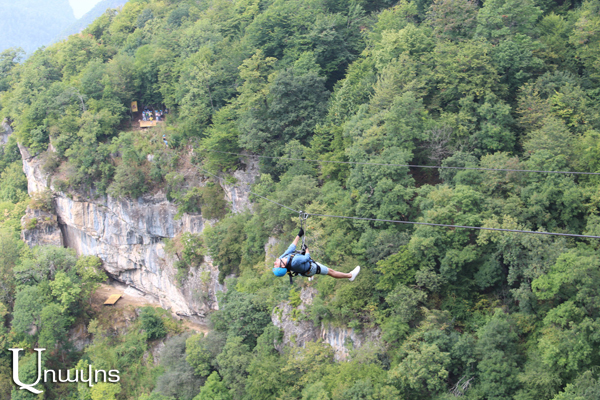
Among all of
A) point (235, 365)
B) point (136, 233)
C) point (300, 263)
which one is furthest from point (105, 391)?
point (300, 263)

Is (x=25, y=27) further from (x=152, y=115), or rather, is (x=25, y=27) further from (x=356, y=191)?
(x=356, y=191)

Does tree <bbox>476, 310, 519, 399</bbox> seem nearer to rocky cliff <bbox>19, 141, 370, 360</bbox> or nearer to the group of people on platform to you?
rocky cliff <bbox>19, 141, 370, 360</bbox>

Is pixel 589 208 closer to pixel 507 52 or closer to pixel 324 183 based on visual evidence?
pixel 507 52

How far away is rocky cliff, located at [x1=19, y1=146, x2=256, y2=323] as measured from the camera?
3434 cm

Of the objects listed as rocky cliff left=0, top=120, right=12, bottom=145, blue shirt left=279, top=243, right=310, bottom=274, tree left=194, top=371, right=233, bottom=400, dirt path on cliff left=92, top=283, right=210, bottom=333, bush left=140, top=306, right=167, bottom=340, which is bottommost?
dirt path on cliff left=92, top=283, right=210, bottom=333

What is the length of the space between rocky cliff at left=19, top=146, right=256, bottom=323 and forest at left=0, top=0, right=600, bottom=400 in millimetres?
1106

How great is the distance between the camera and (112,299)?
38.7 m

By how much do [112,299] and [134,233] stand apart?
18.0 feet

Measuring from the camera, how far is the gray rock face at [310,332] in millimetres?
21292

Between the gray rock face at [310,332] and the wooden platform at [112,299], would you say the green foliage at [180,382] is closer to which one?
the gray rock face at [310,332]

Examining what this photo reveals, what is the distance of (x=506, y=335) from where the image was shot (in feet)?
58.1

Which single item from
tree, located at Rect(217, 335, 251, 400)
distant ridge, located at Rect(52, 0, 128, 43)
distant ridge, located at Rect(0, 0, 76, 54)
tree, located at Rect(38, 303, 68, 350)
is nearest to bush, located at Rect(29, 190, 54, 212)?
tree, located at Rect(38, 303, 68, 350)

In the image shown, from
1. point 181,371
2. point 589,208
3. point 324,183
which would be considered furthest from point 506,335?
point 181,371

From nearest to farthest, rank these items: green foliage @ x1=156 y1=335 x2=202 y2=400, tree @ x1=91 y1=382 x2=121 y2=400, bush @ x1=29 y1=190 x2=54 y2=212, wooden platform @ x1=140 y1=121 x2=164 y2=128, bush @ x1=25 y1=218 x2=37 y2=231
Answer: green foliage @ x1=156 y1=335 x2=202 y2=400
tree @ x1=91 y1=382 x2=121 y2=400
bush @ x1=25 y1=218 x2=37 y2=231
bush @ x1=29 y1=190 x2=54 y2=212
wooden platform @ x1=140 y1=121 x2=164 y2=128
